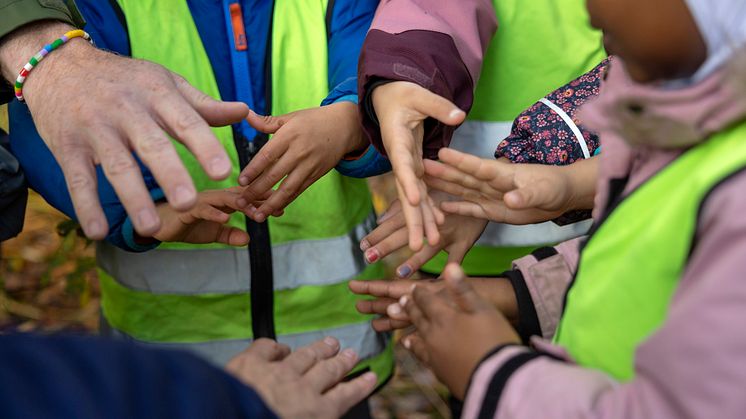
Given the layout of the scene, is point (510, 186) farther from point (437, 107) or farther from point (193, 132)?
point (193, 132)

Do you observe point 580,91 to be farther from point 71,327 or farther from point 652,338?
point 71,327

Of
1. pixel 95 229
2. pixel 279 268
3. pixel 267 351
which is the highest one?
pixel 95 229

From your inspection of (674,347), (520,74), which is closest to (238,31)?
(520,74)

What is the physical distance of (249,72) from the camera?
1.73m

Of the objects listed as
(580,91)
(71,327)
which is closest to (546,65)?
(580,91)

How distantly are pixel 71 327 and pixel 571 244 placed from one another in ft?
8.85

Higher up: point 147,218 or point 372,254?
point 147,218

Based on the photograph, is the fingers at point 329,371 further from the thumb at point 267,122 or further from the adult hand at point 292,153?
the thumb at point 267,122

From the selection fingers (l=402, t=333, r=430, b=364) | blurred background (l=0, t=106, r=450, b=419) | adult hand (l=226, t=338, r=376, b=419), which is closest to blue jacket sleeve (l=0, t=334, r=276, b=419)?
adult hand (l=226, t=338, r=376, b=419)

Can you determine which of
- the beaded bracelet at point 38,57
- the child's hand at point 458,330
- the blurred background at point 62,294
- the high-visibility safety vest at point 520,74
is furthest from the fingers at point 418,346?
the blurred background at point 62,294

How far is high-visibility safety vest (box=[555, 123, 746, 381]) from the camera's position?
2.89 ft

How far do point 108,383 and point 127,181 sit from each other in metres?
0.46

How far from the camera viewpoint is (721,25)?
0.88 metres

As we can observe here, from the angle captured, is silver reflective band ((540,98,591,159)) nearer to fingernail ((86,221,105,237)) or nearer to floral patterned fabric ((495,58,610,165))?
floral patterned fabric ((495,58,610,165))
